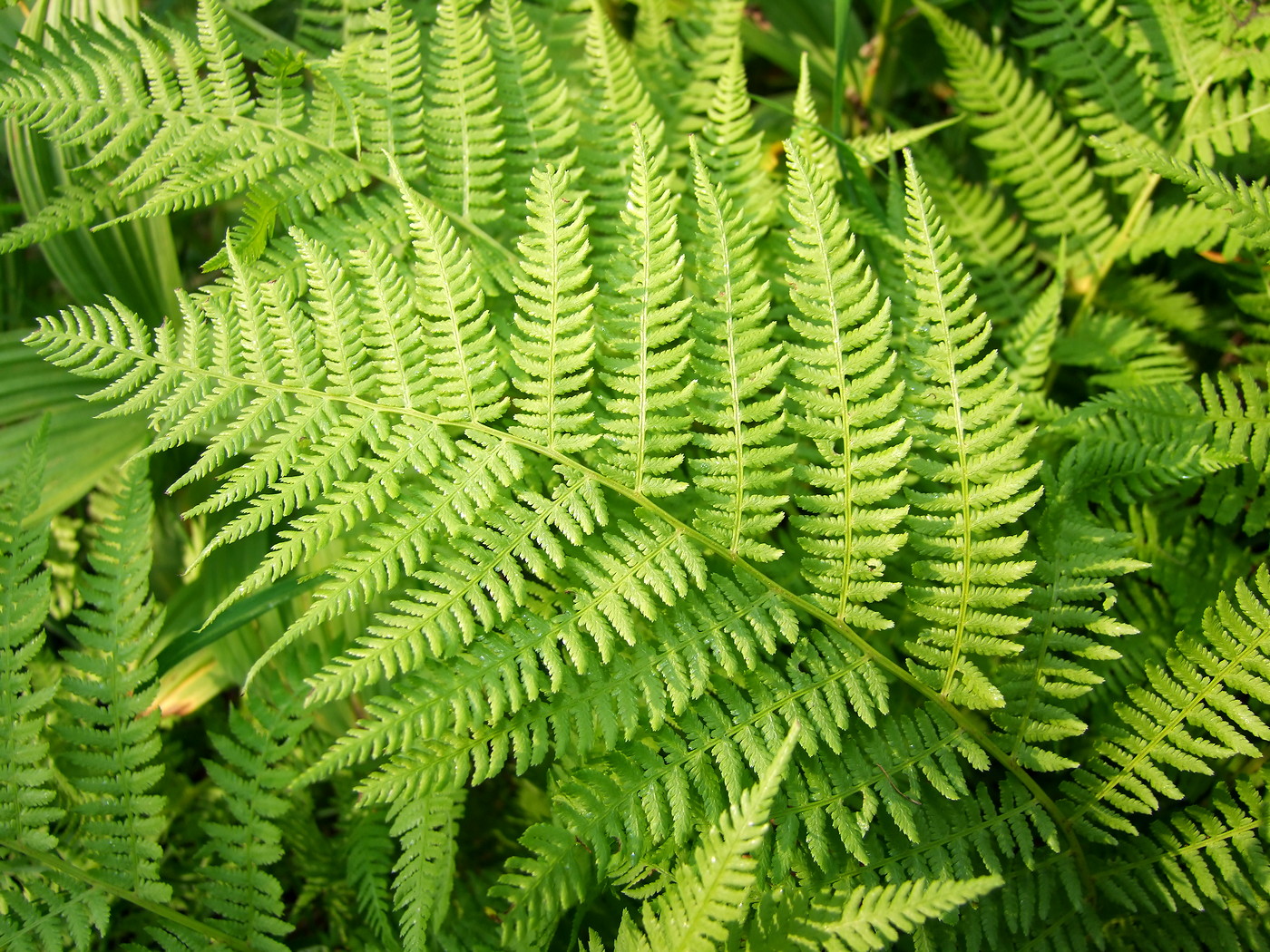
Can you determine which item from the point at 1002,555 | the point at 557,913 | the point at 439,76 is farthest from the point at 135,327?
the point at 1002,555

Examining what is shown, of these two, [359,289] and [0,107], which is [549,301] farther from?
[0,107]

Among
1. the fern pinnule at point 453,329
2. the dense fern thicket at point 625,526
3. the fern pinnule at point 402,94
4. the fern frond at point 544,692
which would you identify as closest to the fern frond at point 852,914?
the dense fern thicket at point 625,526

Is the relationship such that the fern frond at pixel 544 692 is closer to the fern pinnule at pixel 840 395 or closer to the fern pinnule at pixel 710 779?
the fern pinnule at pixel 710 779

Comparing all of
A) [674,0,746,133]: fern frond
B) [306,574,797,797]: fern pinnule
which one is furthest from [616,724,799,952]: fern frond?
[674,0,746,133]: fern frond

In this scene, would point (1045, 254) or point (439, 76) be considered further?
point (1045, 254)

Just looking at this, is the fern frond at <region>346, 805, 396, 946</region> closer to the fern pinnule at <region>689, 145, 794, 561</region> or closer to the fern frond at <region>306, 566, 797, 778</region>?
the fern frond at <region>306, 566, 797, 778</region>

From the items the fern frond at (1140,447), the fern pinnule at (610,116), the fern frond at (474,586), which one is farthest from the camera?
the fern pinnule at (610,116)

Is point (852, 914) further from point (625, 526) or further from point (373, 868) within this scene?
point (373, 868)
